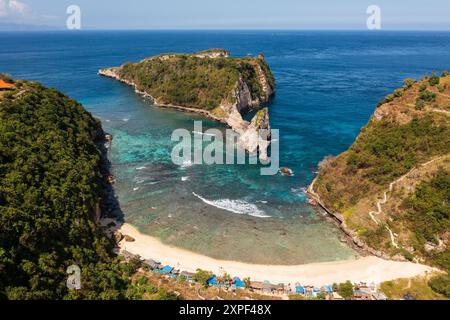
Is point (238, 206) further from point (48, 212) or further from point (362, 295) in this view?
point (48, 212)

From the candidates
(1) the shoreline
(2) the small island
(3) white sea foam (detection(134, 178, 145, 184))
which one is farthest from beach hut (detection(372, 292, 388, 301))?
(1) the shoreline

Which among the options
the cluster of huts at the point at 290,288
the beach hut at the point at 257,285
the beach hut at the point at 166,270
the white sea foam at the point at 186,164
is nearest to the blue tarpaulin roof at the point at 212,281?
the cluster of huts at the point at 290,288

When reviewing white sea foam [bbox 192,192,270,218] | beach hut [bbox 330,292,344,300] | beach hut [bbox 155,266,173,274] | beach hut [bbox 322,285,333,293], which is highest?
white sea foam [bbox 192,192,270,218]

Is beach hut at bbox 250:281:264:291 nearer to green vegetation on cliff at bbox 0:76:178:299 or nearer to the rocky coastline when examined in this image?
green vegetation on cliff at bbox 0:76:178:299

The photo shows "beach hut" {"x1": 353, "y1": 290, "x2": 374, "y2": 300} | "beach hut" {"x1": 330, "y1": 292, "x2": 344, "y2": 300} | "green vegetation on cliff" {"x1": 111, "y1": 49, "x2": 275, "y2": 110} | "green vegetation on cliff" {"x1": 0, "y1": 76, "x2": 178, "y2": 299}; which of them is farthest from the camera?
"green vegetation on cliff" {"x1": 111, "y1": 49, "x2": 275, "y2": 110}

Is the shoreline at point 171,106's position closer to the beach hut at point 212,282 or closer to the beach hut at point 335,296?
the beach hut at point 212,282

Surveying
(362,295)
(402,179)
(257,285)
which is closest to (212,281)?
(257,285)

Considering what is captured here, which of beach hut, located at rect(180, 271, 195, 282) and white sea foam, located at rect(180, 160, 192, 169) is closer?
beach hut, located at rect(180, 271, 195, 282)

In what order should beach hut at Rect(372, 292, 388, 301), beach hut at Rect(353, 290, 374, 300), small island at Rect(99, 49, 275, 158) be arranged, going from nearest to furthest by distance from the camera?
1. beach hut at Rect(372, 292, 388, 301)
2. beach hut at Rect(353, 290, 374, 300)
3. small island at Rect(99, 49, 275, 158)

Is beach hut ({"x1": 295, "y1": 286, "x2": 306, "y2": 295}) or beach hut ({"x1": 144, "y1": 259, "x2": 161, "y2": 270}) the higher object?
beach hut ({"x1": 144, "y1": 259, "x2": 161, "y2": 270})
